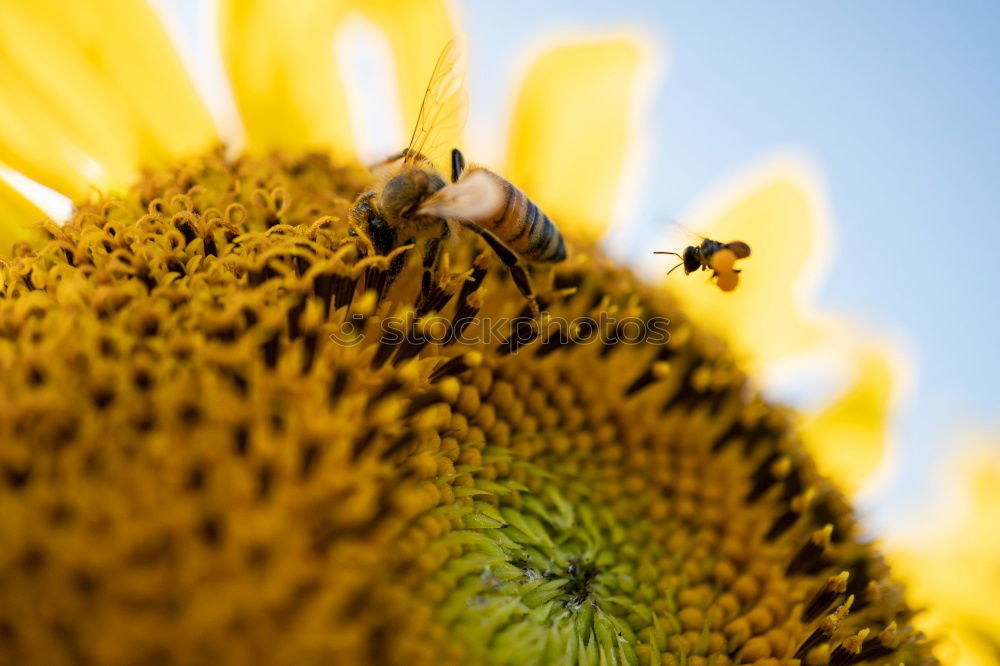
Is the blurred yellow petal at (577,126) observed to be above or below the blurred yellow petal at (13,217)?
above

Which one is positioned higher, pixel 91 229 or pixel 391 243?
pixel 391 243

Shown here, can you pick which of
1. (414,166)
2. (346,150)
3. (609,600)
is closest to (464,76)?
(414,166)

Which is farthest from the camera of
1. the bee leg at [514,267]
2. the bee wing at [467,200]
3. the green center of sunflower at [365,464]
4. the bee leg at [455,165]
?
the bee leg at [455,165]

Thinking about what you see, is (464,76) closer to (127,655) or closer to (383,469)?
(383,469)

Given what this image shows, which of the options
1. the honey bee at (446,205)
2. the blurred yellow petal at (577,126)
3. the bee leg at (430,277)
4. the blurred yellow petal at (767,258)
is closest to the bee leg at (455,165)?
the honey bee at (446,205)

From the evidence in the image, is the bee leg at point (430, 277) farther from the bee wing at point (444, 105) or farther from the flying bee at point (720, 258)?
the flying bee at point (720, 258)

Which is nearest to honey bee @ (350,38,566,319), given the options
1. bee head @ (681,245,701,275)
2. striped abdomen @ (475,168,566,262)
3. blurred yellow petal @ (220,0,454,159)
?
striped abdomen @ (475,168,566,262)

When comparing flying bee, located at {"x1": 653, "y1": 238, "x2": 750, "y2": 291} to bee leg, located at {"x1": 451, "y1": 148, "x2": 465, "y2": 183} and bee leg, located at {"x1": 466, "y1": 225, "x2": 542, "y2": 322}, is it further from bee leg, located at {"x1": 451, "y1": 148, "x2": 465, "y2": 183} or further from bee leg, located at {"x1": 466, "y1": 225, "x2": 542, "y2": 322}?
bee leg, located at {"x1": 451, "y1": 148, "x2": 465, "y2": 183}
